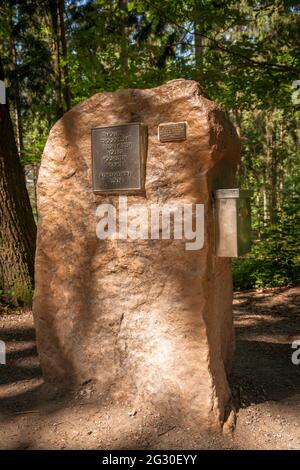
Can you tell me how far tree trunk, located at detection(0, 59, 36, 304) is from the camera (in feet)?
18.5

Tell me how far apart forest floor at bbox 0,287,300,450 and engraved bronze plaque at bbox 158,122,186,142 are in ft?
6.33

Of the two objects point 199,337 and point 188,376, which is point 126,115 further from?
point 188,376

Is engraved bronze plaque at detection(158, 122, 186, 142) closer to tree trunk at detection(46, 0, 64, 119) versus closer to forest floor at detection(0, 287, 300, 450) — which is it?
forest floor at detection(0, 287, 300, 450)

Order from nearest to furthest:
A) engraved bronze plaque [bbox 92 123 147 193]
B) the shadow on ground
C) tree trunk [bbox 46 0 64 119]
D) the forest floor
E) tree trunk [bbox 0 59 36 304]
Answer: the forest floor
engraved bronze plaque [bbox 92 123 147 193]
the shadow on ground
tree trunk [bbox 0 59 36 304]
tree trunk [bbox 46 0 64 119]

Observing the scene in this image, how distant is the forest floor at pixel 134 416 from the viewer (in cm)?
272

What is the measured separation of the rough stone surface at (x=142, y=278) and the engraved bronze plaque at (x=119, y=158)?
0.07m

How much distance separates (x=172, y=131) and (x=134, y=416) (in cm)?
200

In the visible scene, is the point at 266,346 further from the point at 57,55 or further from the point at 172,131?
the point at 57,55

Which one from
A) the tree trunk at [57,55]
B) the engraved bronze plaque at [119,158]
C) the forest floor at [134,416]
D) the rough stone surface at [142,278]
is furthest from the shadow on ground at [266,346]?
the tree trunk at [57,55]

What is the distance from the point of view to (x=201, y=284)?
2803 millimetres

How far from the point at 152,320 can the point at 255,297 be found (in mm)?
4155

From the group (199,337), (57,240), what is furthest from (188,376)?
(57,240)

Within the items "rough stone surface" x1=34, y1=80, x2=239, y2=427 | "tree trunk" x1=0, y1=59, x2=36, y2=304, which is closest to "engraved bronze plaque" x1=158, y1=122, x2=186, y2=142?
"rough stone surface" x1=34, y1=80, x2=239, y2=427

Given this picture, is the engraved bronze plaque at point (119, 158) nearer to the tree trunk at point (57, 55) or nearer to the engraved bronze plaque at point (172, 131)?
the engraved bronze plaque at point (172, 131)
